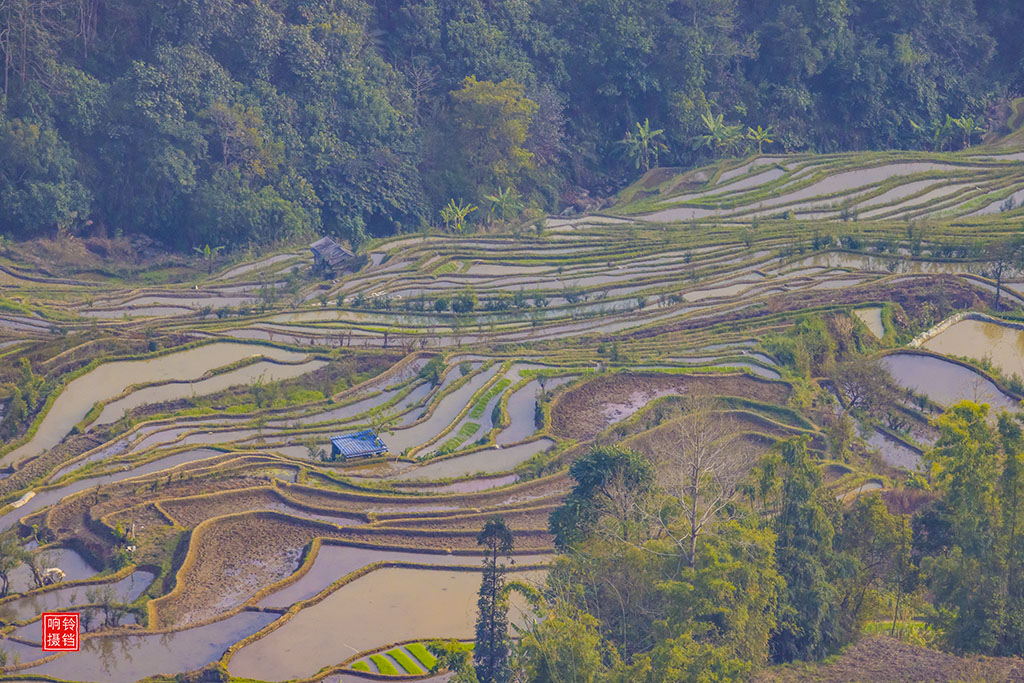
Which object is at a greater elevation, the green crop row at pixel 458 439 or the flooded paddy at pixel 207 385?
the flooded paddy at pixel 207 385

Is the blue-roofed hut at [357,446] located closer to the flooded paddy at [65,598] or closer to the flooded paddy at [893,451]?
the flooded paddy at [65,598]

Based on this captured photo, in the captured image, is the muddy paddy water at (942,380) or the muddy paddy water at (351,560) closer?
the muddy paddy water at (351,560)

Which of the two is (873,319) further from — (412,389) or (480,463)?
(480,463)

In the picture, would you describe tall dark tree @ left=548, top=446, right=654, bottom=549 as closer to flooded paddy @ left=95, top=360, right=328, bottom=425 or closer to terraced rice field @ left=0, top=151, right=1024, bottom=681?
terraced rice field @ left=0, top=151, right=1024, bottom=681

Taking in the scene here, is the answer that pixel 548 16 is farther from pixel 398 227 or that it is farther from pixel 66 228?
pixel 66 228

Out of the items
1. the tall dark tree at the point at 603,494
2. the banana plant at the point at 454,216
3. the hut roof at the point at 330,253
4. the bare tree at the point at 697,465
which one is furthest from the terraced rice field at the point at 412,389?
the banana plant at the point at 454,216

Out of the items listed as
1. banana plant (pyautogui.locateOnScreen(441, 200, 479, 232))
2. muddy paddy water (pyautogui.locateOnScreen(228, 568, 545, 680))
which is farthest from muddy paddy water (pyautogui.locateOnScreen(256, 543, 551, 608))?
banana plant (pyautogui.locateOnScreen(441, 200, 479, 232))

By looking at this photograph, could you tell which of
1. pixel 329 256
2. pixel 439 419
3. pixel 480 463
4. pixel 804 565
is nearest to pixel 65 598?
pixel 480 463
